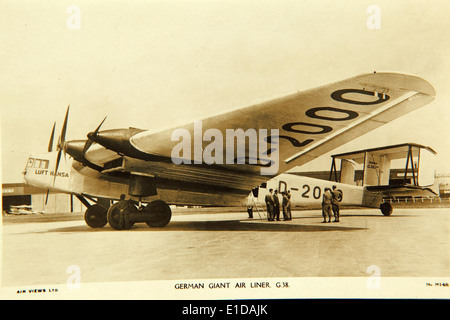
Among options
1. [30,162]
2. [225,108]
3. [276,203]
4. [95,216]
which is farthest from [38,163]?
[276,203]

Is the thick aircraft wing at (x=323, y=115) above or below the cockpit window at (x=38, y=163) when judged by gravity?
above

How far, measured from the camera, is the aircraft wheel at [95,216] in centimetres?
821

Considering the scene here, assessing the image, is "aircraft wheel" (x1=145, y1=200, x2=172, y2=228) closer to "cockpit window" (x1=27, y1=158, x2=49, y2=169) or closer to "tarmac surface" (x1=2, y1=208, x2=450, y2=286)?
"tarmac surface" (x1=2, y1=208, x2=450, y2=286)

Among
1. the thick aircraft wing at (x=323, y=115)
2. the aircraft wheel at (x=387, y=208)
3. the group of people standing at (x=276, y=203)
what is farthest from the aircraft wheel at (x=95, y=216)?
the aircraft wheel at (x=387, y=208)

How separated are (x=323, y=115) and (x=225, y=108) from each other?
5.85 ft

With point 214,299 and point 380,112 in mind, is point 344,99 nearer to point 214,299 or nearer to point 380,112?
point 380,112

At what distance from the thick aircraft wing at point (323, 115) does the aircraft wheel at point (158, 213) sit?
1.58m

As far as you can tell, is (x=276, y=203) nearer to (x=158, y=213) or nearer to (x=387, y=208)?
(x=158, y=213)

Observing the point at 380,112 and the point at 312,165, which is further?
the point at 312,165

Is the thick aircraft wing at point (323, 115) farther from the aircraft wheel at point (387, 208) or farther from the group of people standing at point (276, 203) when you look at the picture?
the aircraft wheel at point (387, 208)

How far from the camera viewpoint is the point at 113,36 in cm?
543

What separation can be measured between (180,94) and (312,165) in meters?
3.70

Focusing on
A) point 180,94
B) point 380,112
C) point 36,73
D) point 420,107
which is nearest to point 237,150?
point 180,94

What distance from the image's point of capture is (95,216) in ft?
27.2
